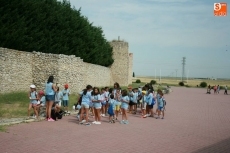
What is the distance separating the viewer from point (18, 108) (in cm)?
1546

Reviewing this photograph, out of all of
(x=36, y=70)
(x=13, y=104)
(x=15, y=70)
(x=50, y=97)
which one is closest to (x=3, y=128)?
(x=50, y=97)

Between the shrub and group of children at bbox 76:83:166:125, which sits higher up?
the shrub

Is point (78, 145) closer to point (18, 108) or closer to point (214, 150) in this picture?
point (214, 150)

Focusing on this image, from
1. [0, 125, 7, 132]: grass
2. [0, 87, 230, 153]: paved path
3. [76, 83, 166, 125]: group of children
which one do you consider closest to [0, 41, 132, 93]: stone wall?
[76, 83, 166, 125]: group of children

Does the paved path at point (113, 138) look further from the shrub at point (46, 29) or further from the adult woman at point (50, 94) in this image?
the shrub at point (46, 29)

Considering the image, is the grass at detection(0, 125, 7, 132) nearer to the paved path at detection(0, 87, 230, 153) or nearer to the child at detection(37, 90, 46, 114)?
the paved path at detection(0, 87, 230, 153)

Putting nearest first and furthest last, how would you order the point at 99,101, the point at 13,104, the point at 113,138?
1. the point at 113,138
2. the point at 99,101
3. the point at 13,104

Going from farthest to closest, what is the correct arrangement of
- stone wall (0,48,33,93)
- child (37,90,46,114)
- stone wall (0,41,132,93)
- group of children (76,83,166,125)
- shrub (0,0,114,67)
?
1. shrub (0,0,114,67)
2. stone wall (0,41,132,93)
3. stone wall (0,48,33,93)
4. child (37,90,46,114)
5. group of children (76,83,166,125)

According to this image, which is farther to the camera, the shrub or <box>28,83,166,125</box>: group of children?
the shrub

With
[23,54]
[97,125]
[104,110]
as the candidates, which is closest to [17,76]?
[23,54]

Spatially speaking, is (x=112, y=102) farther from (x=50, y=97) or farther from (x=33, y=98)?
(x=33, y=98)

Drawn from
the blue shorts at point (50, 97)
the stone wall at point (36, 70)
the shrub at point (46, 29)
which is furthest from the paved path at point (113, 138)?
the shrub at point (46, 29)

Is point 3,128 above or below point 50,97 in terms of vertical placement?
below

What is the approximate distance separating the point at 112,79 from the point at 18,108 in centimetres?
3145
